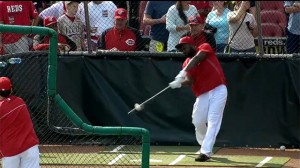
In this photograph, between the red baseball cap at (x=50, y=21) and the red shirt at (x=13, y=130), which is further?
the red baseball cap at (x=50, y=21)

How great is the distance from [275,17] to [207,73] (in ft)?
8.67

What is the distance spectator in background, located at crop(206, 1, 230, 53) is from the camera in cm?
1325

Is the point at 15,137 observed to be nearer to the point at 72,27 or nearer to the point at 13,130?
the point at 13,130

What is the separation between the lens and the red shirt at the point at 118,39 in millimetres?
13273

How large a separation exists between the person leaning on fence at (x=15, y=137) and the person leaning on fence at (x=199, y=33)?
3.65 meters

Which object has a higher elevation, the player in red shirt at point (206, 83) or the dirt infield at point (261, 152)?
the player in red shirt at point (206, 83)

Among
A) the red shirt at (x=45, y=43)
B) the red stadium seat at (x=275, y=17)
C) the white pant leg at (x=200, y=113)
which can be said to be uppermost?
the red stadium seat at (x=275, y=17)

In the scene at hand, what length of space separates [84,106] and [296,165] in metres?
3.41

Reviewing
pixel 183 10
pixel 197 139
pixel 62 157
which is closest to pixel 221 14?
pixel 183 10

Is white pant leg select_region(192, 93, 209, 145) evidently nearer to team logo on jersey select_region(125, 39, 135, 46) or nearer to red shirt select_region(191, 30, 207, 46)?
red shirt select_region(191, 30, 207, 46)

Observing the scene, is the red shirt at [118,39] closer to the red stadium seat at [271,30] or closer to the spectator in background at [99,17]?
the spectator in background at [99,17]

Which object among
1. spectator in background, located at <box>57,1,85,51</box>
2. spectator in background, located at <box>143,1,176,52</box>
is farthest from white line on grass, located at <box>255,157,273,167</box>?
spectator in background, located at <box>57,1,85,51</box>

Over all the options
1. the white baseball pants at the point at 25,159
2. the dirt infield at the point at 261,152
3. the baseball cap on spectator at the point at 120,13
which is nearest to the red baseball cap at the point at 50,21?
the baseball cap on spectator at the point at 120,13

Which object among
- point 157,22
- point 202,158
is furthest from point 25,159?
point 157,22
